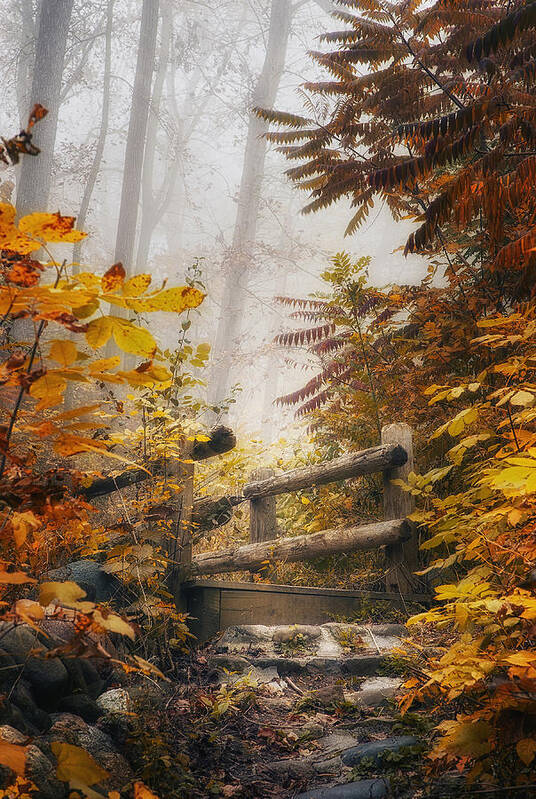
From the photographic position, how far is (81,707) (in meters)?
2.37

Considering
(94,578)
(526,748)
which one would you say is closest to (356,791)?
(526,748)

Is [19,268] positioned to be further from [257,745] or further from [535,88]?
[535,88]

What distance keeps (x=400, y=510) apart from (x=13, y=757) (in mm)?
3634

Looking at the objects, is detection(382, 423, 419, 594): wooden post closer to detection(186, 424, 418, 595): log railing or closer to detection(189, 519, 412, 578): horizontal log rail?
detection(186, 424, 418, 595): log railing

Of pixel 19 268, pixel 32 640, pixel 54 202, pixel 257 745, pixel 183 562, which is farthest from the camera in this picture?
pixel 54 202

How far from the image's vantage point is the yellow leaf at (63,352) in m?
1.07

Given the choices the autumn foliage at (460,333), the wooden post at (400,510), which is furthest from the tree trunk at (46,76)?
the wooden post at (400,510)

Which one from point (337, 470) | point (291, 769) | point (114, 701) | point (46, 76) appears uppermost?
point (46, 76)

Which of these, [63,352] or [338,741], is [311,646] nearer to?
[338,741]

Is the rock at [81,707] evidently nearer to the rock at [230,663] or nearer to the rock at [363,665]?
the rock at [230,663]

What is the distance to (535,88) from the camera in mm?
3377

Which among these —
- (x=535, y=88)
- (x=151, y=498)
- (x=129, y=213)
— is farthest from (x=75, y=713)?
(x=129, y=213)

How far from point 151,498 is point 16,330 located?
5.98m

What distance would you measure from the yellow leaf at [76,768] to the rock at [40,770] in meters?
0.81
